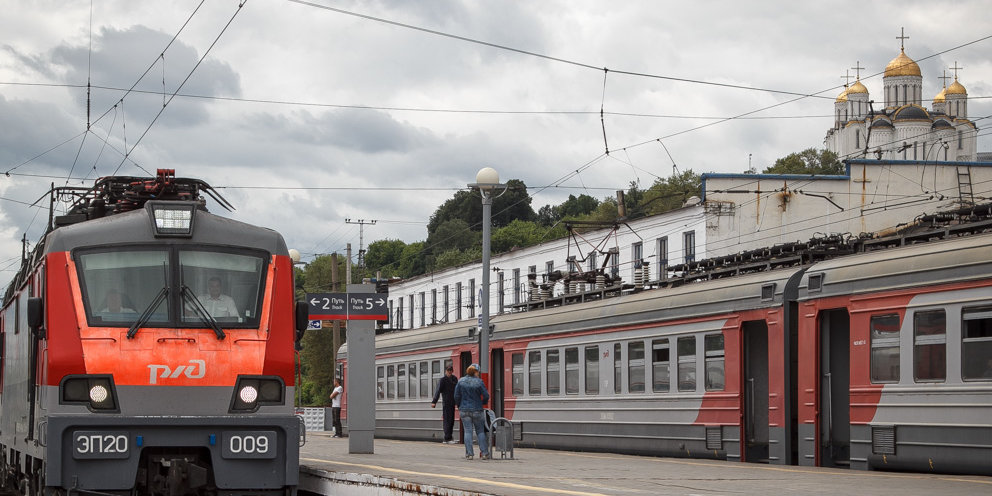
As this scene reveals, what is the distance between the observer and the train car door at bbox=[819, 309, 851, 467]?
57.9 ft

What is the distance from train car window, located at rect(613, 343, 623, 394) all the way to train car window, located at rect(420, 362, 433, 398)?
35.1ft

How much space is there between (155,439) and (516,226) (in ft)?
357

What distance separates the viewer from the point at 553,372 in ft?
87.9

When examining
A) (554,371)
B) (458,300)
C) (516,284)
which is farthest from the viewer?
(458,300)

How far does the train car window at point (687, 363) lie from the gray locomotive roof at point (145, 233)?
958 cm

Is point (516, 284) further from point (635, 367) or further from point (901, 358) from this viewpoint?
point (901, 358)

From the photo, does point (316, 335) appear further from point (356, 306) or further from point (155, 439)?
point (155, 439)

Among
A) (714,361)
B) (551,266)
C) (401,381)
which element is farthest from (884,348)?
(551,266)

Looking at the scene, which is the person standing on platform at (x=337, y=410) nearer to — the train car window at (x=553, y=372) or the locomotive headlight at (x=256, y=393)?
the train car window at (x=553, y=372)

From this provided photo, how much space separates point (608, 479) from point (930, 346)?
4.60 m

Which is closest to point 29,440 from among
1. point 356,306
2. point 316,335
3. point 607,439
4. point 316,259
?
point 356,306

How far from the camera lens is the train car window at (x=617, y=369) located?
78.1ft

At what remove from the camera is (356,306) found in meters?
21.5

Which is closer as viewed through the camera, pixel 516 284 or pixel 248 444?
pixel 248 444
